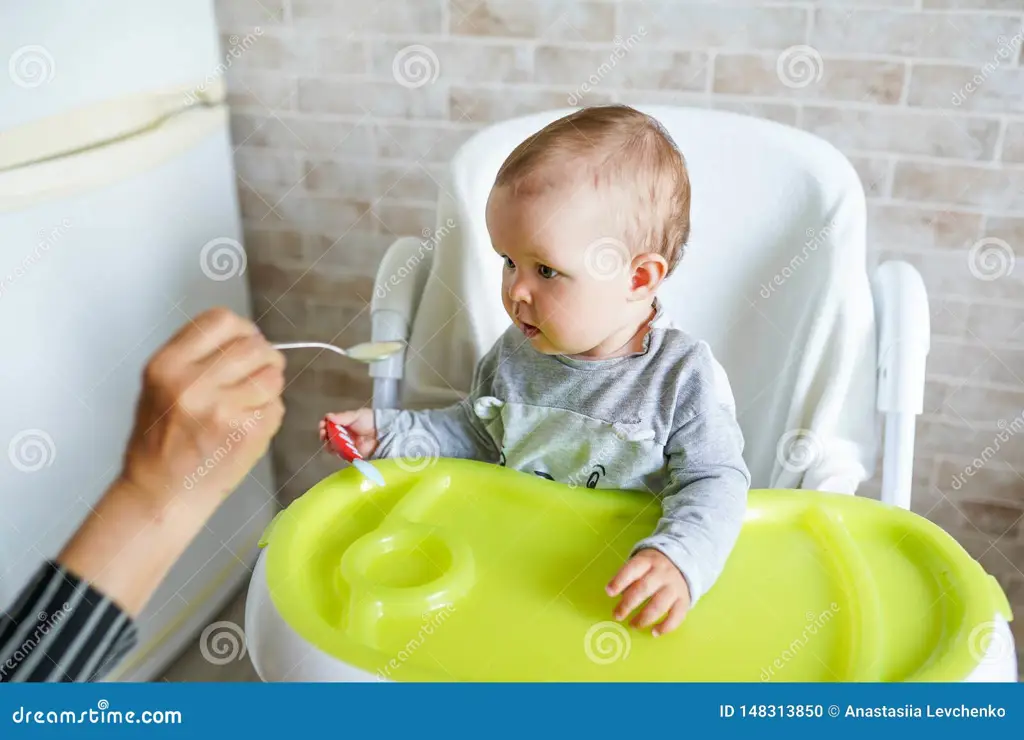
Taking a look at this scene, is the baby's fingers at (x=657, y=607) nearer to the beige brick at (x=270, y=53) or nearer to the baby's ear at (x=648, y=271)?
the baby's ear at (x=648, y=271)

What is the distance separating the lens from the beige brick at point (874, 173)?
3.95 ft

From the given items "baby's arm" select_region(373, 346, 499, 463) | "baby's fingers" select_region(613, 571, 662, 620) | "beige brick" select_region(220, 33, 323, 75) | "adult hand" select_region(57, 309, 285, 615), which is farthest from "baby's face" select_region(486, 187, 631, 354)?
"beige brick" select_region(220, 33, 323, 75)

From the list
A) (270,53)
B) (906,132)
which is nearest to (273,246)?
(270,53)

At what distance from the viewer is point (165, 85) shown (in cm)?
115

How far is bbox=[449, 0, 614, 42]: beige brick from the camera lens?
1208 millimetres

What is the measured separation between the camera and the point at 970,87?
3.76ft

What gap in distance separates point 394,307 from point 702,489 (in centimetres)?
36

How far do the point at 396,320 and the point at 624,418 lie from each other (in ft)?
0.88

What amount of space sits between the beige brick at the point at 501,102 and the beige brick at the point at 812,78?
166mm

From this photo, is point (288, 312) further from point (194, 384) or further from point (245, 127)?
point (194, 384)

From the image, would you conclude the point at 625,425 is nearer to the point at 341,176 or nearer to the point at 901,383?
the point at 901,383

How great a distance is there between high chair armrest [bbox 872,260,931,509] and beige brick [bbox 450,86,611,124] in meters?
0.53
